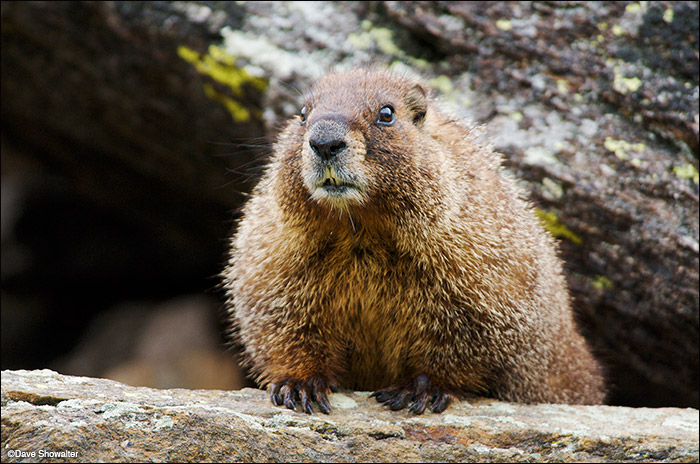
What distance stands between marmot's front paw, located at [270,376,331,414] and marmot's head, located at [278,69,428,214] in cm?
110

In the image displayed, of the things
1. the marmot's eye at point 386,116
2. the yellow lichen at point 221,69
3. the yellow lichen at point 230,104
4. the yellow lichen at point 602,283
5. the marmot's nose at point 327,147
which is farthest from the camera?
the yellow lichen at point 230,104

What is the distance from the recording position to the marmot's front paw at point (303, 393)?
400cm

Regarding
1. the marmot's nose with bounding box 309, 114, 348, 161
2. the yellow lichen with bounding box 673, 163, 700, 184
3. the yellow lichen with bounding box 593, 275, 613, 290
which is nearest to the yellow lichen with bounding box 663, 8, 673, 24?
the yellow lichen with bounding box 673, 163, 700, 184

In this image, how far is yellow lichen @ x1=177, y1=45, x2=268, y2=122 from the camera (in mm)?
6805

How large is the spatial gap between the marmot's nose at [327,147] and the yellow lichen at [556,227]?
9.25ft

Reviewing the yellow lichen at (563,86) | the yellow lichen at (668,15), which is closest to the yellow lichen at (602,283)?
the yellow lichen at (563,86)

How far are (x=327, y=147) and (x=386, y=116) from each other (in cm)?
65

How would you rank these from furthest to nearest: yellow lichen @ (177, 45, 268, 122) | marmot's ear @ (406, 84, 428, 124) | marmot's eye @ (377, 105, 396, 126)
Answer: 1. yellow lichen @ (177, 45, 268, 122)
2. marmot's ear @ (406, 84, 428, 124)
3. marmot's eye @ (377, 105, 396, 126)

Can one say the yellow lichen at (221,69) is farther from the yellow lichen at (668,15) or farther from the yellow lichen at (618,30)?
the yellow lichen at (668,15)

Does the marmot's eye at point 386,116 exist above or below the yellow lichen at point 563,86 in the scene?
below

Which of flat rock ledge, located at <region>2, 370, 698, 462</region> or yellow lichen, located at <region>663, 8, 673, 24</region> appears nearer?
flat rock ledge, located at <region>2, 370, 698, 462</region>

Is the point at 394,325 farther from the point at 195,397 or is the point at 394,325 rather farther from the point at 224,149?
the point at 224,149

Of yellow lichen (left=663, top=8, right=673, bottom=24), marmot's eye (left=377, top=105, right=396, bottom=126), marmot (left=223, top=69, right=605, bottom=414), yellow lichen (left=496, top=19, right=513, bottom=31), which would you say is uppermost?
yellow lichen (left=496, top=19, right=513, bottom=31)

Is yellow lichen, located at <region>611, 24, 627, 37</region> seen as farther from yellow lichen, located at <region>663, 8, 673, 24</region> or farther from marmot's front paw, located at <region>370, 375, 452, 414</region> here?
marmot's front paw, located at <region>370, 375, 452, 414</region>
